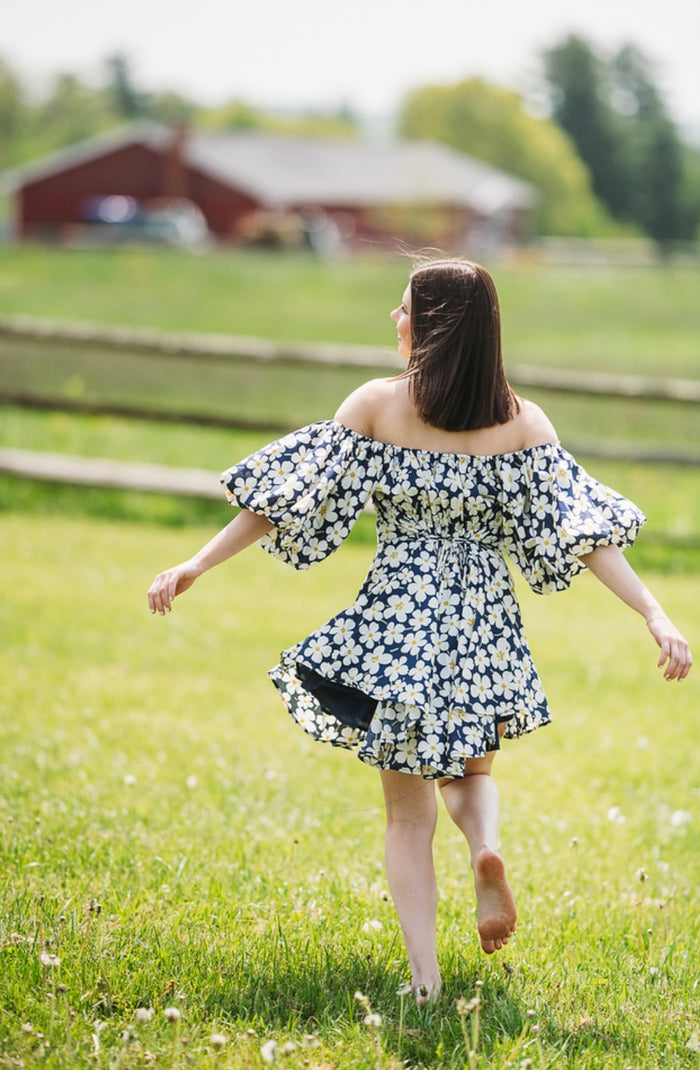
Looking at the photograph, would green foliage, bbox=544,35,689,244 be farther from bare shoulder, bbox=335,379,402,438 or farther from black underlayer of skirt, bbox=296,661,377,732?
black underlayer of skirt, bbox=296,661,377,732

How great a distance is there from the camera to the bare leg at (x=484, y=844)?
2996 millimetres

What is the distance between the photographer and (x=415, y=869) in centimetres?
318

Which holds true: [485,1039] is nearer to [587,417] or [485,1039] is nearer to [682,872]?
[682,872]

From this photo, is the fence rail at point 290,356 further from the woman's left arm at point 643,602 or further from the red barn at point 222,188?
the red barn at point 222,188

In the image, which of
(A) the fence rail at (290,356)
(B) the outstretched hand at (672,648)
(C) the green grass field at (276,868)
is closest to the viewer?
(C) the green grass field at (276,868)

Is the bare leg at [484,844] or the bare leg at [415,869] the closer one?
the bare leg at [484,844]

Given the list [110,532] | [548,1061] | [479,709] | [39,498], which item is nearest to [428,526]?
[479,709]

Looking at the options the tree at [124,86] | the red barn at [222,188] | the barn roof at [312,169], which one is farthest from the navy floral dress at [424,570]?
the tree at [124,86]

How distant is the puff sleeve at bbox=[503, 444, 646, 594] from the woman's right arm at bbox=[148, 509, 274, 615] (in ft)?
2.00

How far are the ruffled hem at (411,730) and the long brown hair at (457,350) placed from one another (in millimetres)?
685

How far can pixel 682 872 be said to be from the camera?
4.32 metres

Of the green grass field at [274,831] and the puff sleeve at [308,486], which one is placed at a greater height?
the puff sleeve at [308,486]

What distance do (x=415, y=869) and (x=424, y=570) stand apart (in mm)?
702

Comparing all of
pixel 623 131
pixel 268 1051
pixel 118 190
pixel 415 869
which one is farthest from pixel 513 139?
pixel 268 1051
